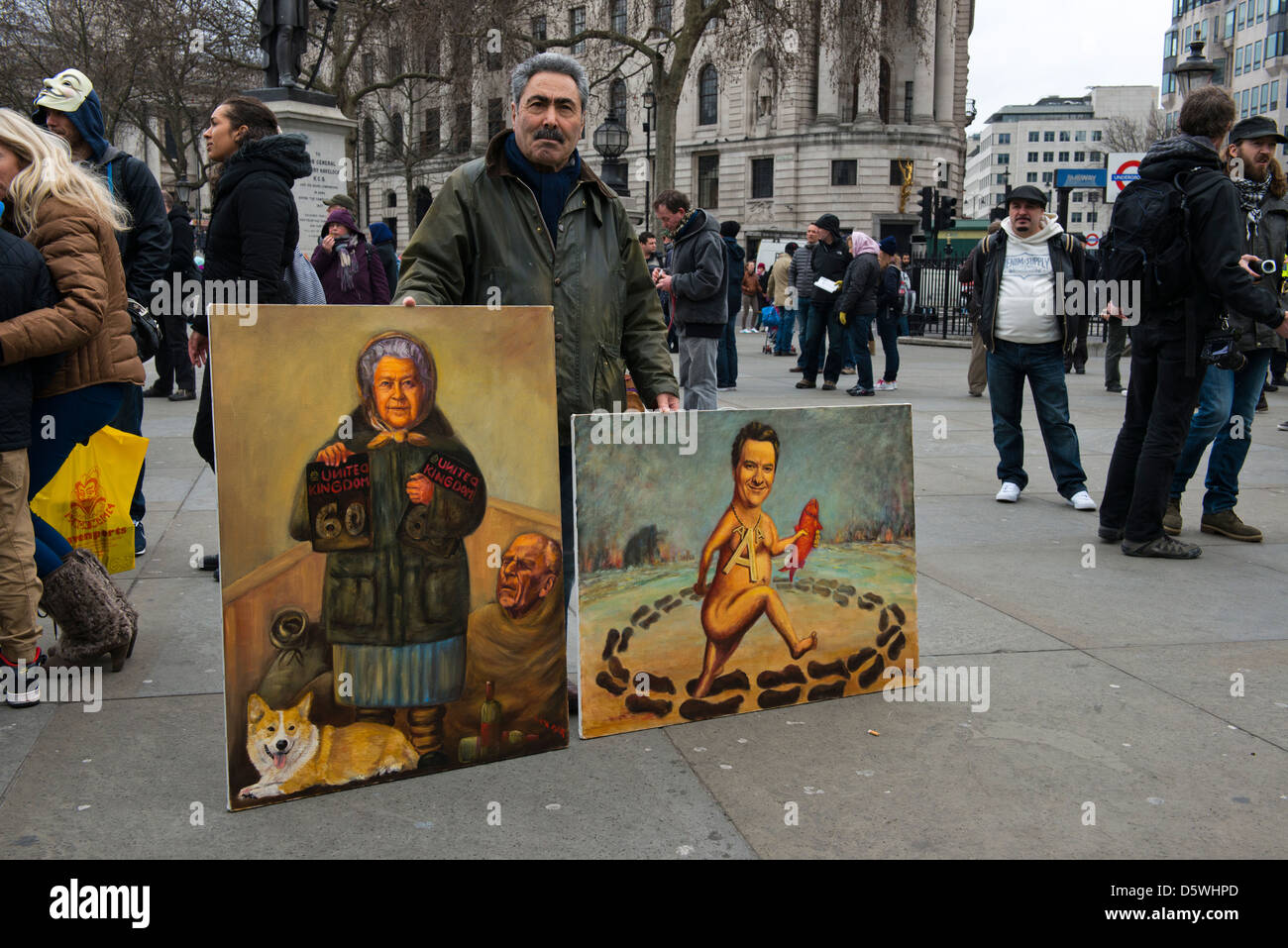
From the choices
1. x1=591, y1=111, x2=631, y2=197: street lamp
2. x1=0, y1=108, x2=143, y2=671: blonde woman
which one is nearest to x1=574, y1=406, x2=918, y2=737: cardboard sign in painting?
x1=0, y1=108, x2=143, y2=671: blonde woman

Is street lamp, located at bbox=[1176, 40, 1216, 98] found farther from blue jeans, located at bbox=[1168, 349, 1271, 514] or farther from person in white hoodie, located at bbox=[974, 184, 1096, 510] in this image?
blue jeans, located at bbox=[1168, 349, 1271, 514]

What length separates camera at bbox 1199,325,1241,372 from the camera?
5852mm

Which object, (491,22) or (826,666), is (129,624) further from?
(491,22)

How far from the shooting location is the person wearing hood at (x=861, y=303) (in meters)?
12.9

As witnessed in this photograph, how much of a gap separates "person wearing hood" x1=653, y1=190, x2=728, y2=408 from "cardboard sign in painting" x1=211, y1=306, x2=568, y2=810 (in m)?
5.97

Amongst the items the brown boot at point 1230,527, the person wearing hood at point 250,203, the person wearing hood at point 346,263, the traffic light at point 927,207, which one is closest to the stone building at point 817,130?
the traffic light at point 927,207

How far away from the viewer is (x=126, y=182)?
17.1 feet

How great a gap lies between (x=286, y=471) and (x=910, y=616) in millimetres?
2130

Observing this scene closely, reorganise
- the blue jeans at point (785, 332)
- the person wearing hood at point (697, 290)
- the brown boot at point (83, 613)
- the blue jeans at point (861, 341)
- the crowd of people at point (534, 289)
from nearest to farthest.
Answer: the crowd of people at point (534, 289)
the brown boot at point (83, 613)
the person wearing hood at point (697, 290)
the blue jeans at point (861, 341)
the blue jeans at point (785, 332)

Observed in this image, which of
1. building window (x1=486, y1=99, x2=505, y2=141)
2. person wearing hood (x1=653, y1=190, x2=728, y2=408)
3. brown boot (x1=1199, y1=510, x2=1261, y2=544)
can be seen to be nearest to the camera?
brown boot (x1=1199, y1=510, x2=1261, y2=544)

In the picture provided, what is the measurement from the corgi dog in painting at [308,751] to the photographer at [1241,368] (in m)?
4.59

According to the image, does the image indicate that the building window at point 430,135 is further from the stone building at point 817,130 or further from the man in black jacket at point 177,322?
the man in black jacket at point 177,322

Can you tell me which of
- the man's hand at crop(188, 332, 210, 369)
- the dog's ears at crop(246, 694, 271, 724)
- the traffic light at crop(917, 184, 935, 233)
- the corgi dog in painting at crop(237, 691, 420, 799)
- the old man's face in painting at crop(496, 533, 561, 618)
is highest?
the traffic light at crop(917, 184, 935, 233)

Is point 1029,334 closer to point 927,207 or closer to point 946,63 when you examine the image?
point 927,207
